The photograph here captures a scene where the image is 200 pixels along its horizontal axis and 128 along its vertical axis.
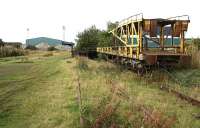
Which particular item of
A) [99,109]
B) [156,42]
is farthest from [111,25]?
[99,109]

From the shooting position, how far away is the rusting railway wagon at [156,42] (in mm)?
19406

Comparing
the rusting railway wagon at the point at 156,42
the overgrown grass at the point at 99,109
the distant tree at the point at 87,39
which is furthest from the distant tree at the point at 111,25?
the overgrown grass at the point at 99,109

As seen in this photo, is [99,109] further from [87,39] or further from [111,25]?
[87,39]

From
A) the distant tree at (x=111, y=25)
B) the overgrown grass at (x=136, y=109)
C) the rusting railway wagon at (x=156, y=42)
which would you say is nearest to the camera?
the overgrown grass at (x=136, y=109)

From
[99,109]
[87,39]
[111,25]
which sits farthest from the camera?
[87,39]

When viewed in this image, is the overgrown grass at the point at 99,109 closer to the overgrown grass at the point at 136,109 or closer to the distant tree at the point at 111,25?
the overgrown grass at the point at 136,109

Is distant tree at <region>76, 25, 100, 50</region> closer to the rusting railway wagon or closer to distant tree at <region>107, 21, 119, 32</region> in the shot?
distant tree at <region>107, 21, 119, 32</region>

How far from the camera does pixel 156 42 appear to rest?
74.1 ft

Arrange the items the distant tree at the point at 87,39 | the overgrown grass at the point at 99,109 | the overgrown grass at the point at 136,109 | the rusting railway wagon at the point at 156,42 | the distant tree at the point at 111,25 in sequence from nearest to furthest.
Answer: the overgrown grass at the point at 136,109, the overgrown grass at the point at 99,109, the rusting railway wagon at the point at 156,42, the distant tree at the point at 111,25, the distant tree at the point at 87,39

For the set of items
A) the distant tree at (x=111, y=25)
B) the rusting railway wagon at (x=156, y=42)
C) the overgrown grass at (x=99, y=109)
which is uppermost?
the distant tree at (x=111, y=25)

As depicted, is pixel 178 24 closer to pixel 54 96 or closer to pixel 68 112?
pixel 54 96

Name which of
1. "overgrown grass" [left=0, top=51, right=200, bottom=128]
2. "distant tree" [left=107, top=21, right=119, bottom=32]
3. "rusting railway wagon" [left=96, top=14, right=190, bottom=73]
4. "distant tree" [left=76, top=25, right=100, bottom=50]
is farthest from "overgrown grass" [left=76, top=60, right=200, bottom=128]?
"distant tree" [left=76, top=25, right=100, bottom=50]

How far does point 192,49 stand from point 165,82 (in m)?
8.79

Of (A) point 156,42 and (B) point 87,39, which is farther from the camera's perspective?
(B) point 87,39
